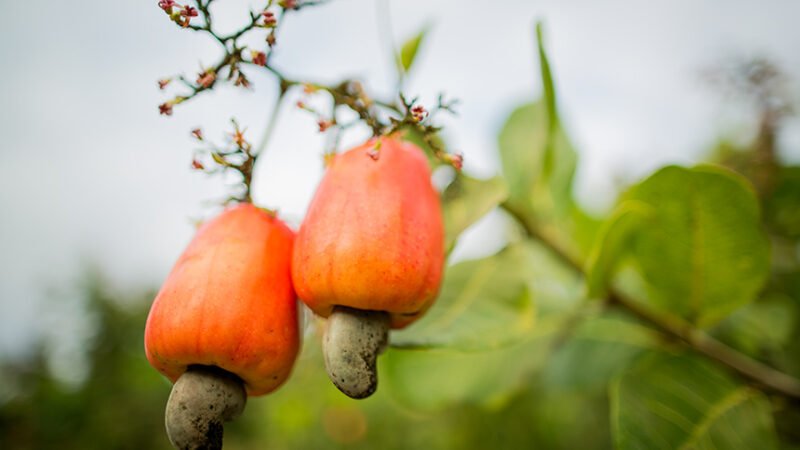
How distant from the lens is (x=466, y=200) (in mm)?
1145

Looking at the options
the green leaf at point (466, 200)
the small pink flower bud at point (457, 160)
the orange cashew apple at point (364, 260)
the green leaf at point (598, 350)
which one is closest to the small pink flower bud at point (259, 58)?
the orange cashew apple at point (364, 260)

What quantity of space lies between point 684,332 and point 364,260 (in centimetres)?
105

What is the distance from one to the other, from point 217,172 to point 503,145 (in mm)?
996

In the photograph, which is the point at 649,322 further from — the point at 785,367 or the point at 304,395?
the point at 304,395

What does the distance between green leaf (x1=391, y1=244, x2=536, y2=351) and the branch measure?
0.09 m

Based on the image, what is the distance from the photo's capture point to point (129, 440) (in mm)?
3914

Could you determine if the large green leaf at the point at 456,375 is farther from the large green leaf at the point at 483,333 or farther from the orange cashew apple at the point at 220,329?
the orange cashew apple at the point at 220,329

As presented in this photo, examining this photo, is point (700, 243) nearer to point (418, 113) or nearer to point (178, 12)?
point (418, 113)

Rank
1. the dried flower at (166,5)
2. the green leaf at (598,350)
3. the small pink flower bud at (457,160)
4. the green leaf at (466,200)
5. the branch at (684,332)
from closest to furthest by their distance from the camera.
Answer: the dried flower at (166,5) < the small pink flower bud at (457,160) < the green leaf at (466,200) < the branch at (684,332) < the green leaf at (598,350)

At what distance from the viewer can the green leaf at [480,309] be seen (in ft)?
3.84

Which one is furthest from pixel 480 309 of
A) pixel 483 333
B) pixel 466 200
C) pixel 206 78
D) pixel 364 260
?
pixel 206 78

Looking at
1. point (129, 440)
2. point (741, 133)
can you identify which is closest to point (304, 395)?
point (129, 440)

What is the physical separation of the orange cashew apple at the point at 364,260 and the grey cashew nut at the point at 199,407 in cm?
17

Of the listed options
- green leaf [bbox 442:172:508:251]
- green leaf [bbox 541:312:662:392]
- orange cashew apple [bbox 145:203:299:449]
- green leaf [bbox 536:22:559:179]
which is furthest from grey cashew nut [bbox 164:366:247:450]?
green leaf [bbox 541:312:662:392]
